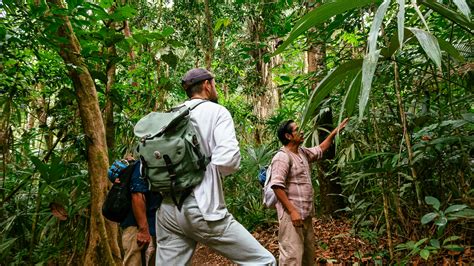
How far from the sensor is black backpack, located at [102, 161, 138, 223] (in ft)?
9.91

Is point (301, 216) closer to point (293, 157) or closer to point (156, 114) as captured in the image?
point (293, 157)

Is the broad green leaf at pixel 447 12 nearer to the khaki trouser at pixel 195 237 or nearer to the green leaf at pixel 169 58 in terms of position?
the khaki trouser at pixel 195 237

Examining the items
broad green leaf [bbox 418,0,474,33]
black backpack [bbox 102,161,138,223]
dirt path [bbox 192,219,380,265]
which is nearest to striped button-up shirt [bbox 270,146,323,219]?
dirt path [bbox 192,219,380,265]

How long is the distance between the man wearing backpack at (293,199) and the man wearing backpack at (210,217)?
3.57ft

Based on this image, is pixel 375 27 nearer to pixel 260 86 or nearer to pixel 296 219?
pixel 296 219

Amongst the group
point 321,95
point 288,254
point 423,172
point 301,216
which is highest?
point 321,95

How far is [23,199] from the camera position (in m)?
5.07

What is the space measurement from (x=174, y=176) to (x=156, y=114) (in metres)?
0.39

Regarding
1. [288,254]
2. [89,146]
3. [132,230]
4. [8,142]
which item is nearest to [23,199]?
[8,142]

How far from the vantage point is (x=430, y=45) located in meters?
1.20

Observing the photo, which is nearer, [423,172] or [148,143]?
[148,143]

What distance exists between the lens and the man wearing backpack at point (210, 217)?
2.09 m

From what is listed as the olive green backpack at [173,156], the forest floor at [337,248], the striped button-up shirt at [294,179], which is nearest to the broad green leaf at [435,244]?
the forest floor at [337,248]

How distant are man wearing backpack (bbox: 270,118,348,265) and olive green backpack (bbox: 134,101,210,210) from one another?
4.13 ft
